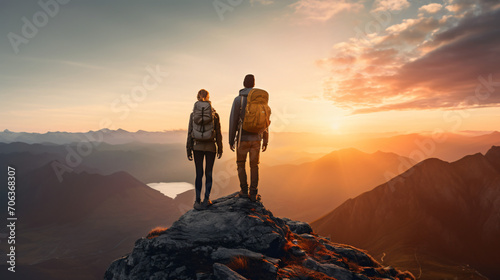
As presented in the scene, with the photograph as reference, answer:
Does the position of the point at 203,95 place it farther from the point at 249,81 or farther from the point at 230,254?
the point at 230,254

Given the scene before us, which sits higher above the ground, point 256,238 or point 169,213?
point 256,238

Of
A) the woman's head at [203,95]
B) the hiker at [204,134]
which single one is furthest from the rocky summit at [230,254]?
the woman's head at [203,95]

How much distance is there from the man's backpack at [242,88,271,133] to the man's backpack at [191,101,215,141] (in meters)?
1.25

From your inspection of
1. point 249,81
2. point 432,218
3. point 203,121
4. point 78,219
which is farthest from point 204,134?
point 78,219

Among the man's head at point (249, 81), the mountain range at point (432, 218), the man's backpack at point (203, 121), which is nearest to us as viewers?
the man's backpack at point (203, 121)

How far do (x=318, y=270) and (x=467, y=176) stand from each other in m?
128

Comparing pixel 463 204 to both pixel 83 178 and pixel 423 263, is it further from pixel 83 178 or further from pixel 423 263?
pixel 83 178

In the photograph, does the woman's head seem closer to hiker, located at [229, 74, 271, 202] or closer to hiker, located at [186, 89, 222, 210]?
hiker, located at [186, 89, 222, 210]

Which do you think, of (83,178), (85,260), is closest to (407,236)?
(85,260)

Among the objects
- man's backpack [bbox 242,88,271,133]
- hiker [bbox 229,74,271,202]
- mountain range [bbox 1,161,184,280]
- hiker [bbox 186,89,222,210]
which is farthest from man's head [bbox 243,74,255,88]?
mountain range [bbox 1,161,184,280]

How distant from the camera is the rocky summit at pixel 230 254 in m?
7.15

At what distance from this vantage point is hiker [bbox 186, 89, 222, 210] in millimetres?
8703

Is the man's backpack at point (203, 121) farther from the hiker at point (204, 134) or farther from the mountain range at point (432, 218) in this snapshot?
the mountain range at point (432, 218)

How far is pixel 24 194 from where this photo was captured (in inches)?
6964
